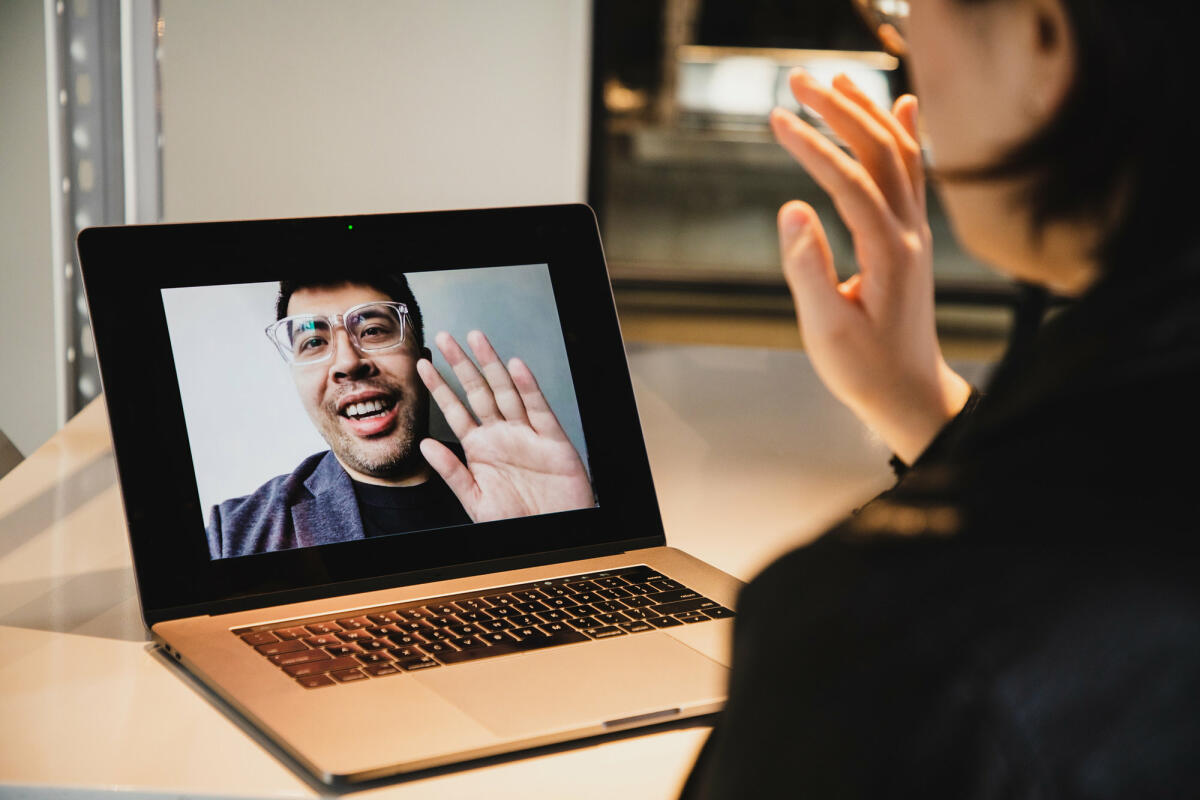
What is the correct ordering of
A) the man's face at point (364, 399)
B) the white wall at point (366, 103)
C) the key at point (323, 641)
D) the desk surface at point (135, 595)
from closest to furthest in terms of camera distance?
the desk surface at point (135, 595) < the key at point (323, 641) < the man's face at point (364, 399) < the white wall at point (366, 103)

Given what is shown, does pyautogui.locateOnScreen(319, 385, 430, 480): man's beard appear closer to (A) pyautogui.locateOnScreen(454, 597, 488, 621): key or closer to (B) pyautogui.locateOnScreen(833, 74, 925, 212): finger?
(A) pyautogui.locateOnScreen(454, 597, 488, 621): key

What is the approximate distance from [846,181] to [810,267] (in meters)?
0.05

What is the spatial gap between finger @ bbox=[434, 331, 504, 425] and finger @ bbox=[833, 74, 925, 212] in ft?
0.97

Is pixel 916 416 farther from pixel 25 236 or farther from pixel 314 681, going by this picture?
pixel 25 236

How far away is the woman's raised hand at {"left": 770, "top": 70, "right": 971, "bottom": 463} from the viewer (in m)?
0.69

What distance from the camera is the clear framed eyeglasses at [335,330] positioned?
0.74m

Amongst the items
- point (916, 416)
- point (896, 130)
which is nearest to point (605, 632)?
point (916, 416)

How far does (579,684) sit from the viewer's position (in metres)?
0.59

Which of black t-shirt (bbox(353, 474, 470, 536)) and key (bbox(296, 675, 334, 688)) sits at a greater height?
black t-shirt (bbox(353, 474, 470, 536))

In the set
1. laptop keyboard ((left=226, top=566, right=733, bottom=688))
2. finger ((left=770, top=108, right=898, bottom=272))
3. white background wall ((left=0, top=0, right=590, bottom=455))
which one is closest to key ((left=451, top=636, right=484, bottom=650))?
laptop keyboard ((left=226, top=566, right=733, bottom=688))

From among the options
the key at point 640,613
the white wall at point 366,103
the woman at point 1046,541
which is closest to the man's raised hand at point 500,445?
the key at point 640,613

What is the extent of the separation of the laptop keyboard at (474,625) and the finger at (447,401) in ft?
0.37

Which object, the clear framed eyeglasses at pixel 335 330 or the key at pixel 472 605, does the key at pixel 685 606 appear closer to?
the key at pixel 472 605

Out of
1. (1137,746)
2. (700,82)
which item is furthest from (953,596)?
(700,82)
